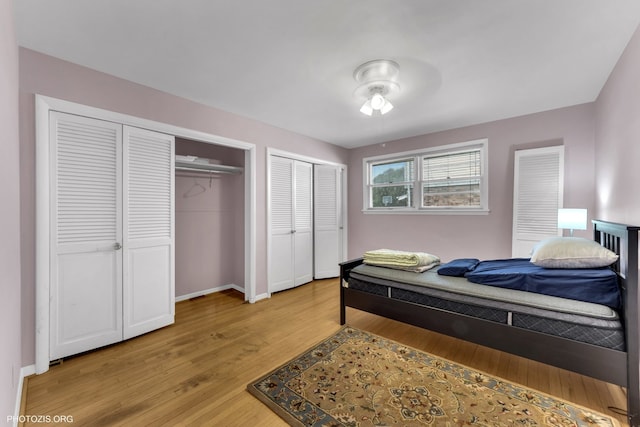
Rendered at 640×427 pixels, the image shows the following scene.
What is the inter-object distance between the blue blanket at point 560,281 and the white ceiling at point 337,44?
68.1 inches

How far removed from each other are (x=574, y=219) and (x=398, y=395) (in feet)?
8.52

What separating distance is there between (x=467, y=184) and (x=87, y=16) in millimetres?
4537

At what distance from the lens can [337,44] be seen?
2.02m

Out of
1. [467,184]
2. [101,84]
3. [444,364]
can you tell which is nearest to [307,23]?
[101,84]

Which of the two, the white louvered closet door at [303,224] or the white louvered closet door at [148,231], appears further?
the white louvered closet door at [303,224]

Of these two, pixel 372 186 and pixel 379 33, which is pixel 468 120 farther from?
pixel 379 33

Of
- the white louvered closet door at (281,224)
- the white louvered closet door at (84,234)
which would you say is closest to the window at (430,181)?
the white louvered closet door at (281,224)

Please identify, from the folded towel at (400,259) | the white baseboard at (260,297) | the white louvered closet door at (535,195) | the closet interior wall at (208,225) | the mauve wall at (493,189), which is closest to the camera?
the folded towel at (400,259)

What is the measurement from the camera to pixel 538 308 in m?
1.95

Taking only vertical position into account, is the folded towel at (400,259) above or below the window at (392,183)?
below

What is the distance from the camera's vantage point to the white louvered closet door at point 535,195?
3246 mm

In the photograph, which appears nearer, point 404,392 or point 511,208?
point 404,392

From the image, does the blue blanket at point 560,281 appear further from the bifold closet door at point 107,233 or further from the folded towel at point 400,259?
the bifold closet door at point 107,233

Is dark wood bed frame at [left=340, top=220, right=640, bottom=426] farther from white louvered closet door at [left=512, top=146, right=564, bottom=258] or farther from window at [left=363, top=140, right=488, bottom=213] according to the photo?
window at [left=363, top=140, right=488, bottom=213]
